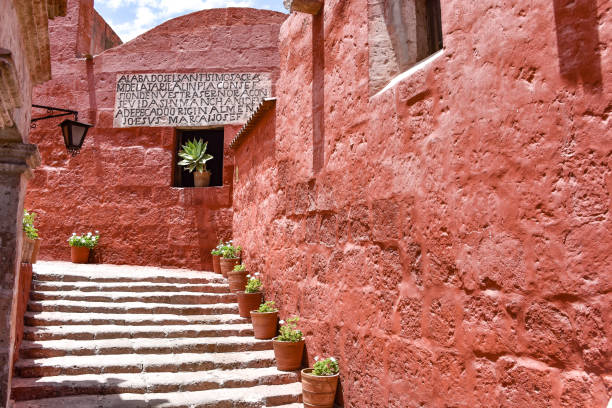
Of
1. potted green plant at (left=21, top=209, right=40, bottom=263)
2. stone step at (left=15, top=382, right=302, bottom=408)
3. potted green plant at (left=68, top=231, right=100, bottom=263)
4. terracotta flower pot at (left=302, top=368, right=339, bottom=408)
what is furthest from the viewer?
potted green plant at (left=68, top=231, right=100, bottom=263)

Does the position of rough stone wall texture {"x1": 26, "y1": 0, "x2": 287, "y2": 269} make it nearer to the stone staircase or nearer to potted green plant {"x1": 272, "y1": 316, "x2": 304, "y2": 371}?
the stone staircase

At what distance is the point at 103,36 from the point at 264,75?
3.92m

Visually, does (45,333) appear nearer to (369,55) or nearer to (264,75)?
(369,55)

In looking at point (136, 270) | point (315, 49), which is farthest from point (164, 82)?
point (315, 49)

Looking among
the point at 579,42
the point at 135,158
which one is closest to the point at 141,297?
the point at 135,158

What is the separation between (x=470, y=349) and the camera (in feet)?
8.16

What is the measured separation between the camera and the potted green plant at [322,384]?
3.85 metres

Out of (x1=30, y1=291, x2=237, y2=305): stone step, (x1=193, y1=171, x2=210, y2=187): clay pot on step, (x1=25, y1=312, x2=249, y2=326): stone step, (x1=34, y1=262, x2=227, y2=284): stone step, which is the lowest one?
(x1=25, y1=312, x2=249, y2=326): stone step

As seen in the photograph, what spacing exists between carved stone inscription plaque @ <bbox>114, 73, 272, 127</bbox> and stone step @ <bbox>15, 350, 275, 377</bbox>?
4.54m

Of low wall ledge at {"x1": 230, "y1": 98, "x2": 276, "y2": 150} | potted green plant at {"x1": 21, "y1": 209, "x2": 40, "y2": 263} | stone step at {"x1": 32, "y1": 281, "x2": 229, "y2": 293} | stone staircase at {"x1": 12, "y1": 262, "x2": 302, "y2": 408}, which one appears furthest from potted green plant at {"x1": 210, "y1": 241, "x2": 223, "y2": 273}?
potted green plant at {"x1": 21, "y1": 209, "x2": 40, "y2": 263}

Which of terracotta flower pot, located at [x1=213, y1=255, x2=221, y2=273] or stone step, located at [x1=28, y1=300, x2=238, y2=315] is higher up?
terracotta flower pot, located at [x1=213, y1=255, x2=221, y2=273]

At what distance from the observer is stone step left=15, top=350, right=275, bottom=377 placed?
14.2 ft

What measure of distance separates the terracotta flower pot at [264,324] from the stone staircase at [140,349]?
0.09 m

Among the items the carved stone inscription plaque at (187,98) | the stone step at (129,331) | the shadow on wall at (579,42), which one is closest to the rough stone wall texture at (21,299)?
the stone step at (129,331)
